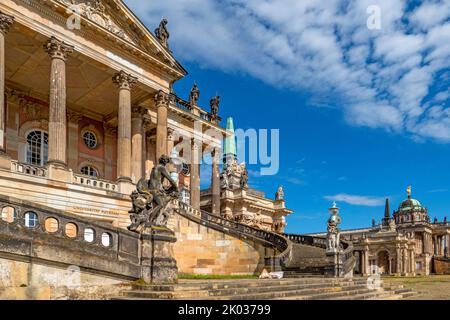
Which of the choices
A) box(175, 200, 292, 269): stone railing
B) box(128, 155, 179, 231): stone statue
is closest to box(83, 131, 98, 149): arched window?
box(175, 200, 292, 269): stone railing

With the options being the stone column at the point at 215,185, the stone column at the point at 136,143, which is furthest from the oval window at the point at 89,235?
the stone column at the point at 215,185

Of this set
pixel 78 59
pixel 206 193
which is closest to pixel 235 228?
pixel 78 59

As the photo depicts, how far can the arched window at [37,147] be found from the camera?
2808cm

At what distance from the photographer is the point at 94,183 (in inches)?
898

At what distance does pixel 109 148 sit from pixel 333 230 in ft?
59.5

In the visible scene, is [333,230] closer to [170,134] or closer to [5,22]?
[170,134]

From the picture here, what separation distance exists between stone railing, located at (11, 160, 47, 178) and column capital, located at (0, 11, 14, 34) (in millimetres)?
6284

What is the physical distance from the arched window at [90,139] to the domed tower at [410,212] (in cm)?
10293

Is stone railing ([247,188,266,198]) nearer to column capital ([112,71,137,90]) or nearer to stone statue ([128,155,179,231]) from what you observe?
column capital ([112,71,137,90])

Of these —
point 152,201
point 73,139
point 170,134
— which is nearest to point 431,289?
point 152,201

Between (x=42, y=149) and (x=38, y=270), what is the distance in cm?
2168

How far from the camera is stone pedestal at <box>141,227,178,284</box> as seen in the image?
35.7 ft
